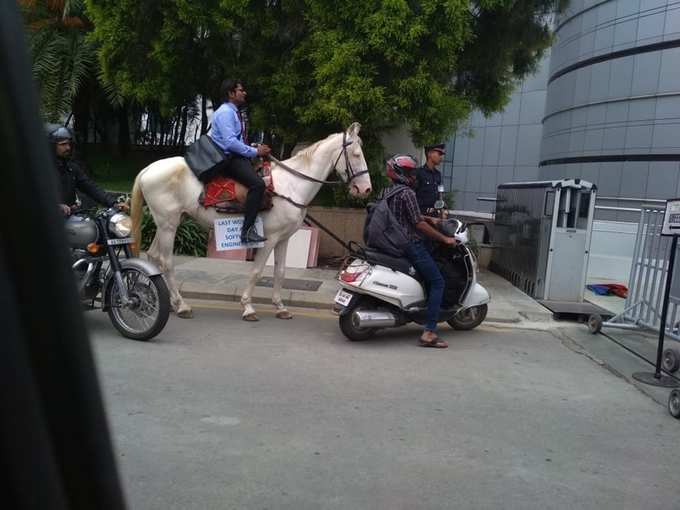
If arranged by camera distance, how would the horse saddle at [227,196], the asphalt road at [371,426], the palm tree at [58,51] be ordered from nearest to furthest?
the asphalt road at [371,426] → the horse saddle at [227,196] → the palm tree at [58,51]

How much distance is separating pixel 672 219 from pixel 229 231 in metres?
4.55

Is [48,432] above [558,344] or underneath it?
above

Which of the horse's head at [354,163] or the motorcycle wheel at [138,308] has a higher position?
the horse's head at [354,163]

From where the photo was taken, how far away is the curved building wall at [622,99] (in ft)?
54.0

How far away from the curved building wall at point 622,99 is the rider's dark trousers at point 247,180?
11.1 m

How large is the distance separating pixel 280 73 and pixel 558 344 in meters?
6.22

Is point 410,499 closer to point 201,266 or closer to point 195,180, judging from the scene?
point 195,180

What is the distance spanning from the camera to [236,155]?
23.2ft

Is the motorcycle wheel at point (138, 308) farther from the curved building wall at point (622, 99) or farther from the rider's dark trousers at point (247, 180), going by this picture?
the curved building wall at point (622, 99)

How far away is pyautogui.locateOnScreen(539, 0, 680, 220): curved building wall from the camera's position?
54.0 ft

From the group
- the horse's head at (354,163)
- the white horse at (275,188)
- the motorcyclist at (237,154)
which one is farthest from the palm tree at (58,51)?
the horse's head at (354,163)

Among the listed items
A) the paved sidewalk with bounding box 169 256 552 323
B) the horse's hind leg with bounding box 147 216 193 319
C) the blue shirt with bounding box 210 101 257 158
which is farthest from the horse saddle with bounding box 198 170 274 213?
the paved sidewalk with bounding box 169 256 552 323

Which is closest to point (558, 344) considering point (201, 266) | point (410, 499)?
point (410, 499)

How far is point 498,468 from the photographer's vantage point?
3.89 metres
